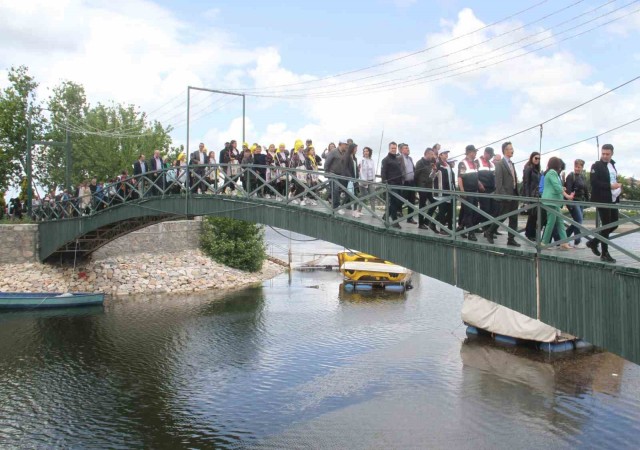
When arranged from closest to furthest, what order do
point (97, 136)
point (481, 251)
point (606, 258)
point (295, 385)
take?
1. point (606, 258)
2. point (481, 251)
3. point (295, 385)
4. point (97, 136)

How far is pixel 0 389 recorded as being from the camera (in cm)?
1950

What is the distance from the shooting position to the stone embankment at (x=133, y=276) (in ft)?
108

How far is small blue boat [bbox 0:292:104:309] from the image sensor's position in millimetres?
30531

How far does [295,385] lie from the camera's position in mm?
19328

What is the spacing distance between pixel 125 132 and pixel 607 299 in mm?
54684

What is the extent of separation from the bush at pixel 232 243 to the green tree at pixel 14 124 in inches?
731

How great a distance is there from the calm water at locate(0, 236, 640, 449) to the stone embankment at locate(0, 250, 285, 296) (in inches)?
138

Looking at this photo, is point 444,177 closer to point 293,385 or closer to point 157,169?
point 293,385

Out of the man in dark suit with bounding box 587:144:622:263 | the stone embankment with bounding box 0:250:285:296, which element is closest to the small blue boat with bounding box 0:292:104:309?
the stone embankment with bounding box 0:250:285:296

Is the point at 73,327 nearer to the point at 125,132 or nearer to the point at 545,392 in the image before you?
the point at 545,392

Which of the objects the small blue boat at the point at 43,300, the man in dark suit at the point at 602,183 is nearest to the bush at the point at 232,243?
the small blue boat at the point at 43,300

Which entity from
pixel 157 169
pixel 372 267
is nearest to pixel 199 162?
pixel 157 169

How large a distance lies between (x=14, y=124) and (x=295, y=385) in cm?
4049

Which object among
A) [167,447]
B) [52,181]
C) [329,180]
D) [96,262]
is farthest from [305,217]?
[52,181]
